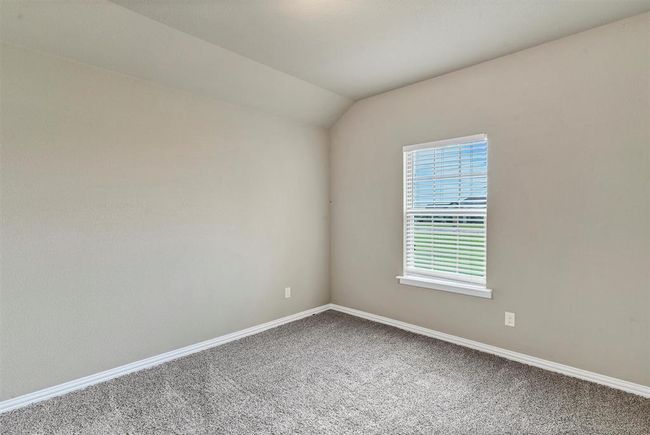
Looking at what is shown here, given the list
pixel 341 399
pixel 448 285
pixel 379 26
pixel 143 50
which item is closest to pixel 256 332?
pixel 341 399

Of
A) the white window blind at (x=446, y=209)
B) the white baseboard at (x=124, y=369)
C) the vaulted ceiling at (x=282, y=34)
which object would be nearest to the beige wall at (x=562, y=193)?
the white window blind at (x=446, y=209)

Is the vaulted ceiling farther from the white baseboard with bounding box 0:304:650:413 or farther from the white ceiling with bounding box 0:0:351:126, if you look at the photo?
the white baseboard with bounding box 0:304:650:413

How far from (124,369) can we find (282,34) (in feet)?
9.27

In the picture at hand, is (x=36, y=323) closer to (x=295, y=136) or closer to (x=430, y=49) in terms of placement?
(x=295, y=136)

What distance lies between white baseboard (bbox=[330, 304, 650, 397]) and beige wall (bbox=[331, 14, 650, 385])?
5cm

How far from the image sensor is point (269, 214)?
11.7 feet

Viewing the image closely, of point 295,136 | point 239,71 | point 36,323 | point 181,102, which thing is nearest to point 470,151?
point 295,136

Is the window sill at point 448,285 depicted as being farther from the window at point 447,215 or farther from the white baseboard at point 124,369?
the white baseboard at point 124,369

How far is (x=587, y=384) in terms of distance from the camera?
2355 mm

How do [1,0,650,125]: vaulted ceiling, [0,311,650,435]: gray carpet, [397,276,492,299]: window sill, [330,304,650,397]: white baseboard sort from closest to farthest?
1. [0,311,650,435]: gray carpet
2. [1,0,650,125]: vaulted ceiling
3. [330,304,650,397]: white baseboard
4. [397,276,492,299]: window sill

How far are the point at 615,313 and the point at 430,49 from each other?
2.40 m

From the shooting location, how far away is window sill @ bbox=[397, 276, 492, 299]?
2.92 metres

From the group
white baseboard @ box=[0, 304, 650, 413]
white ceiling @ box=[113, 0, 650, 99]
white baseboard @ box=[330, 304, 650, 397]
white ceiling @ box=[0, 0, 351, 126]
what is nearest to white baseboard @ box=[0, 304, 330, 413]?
white baseboard @ box=[0, 304, 650, 413]

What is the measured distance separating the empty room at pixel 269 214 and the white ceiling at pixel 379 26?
0.06ft
